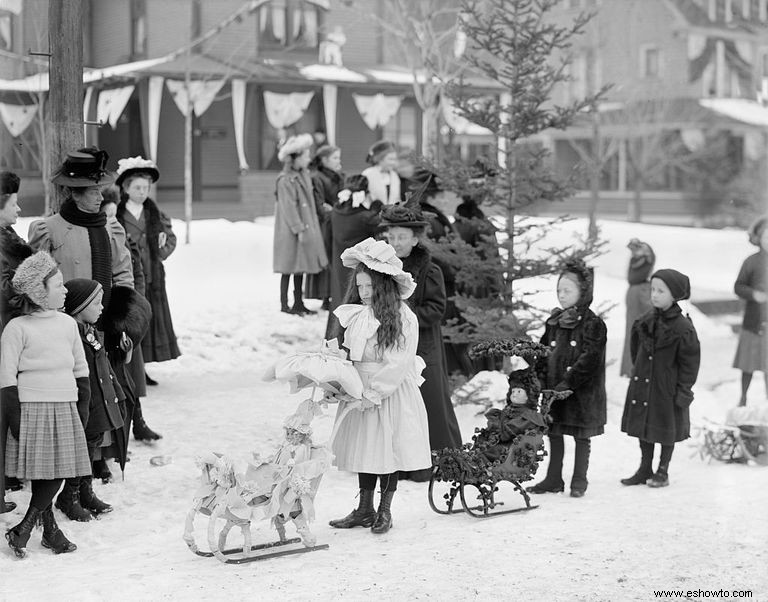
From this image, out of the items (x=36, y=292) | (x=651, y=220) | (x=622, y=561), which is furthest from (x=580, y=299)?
(x=651, y=220)

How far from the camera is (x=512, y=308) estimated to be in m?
9.23

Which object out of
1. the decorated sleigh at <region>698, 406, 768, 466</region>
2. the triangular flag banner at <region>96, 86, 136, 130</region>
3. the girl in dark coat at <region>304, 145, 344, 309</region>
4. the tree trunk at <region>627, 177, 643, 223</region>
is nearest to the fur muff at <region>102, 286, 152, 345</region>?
the decorated sleigh at <region>698, 406, 768, 466</region>

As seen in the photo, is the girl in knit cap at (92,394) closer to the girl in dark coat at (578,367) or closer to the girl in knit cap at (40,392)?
the girl in knit cap at (40,392)

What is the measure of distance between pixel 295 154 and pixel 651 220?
777 inches

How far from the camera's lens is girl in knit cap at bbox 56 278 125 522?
6.03 m

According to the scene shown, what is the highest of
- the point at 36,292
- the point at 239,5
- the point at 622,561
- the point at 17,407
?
the point at 239,5

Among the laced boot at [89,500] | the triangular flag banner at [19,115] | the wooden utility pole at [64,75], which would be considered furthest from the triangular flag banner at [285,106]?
the laced boot at [89,500]

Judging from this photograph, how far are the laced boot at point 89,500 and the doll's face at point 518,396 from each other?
2.49m

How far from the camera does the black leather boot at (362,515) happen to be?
6.30 meters

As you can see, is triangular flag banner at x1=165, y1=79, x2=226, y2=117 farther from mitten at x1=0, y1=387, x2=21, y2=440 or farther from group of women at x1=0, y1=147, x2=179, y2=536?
mitten at x1=0, y1=387, x2=21, y2=440

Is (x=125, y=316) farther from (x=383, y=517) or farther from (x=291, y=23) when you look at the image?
(x=291, y=23)

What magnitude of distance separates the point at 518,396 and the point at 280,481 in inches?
71.7

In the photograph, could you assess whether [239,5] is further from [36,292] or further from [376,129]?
[36,292]

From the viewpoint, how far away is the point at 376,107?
2389 centimetres
